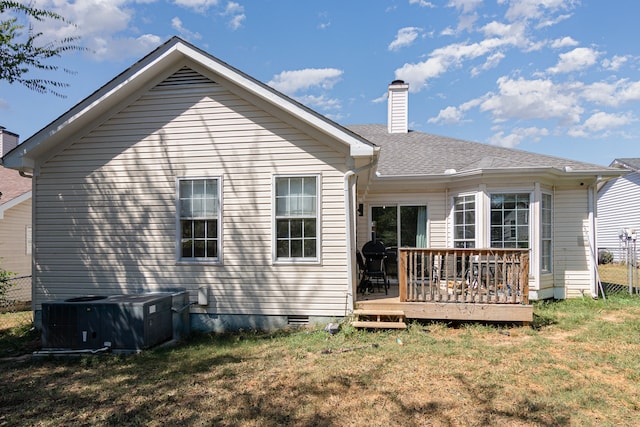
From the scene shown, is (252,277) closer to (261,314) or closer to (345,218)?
(261,314)

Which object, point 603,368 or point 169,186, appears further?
point 169,186

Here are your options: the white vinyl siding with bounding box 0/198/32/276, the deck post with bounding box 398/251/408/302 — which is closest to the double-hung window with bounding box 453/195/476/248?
the deck post with bounding box 398/251/408/302

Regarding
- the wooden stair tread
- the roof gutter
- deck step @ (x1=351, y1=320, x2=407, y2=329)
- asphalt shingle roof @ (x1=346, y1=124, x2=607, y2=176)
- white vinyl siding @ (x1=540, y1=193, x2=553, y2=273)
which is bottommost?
deck step @ (x1=351, y1=320, x2=407, y2=329)

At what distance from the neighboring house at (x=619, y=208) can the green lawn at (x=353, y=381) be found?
17235mm

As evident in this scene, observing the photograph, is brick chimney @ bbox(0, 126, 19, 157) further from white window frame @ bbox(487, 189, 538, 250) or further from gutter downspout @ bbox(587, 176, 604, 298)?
gutter downspout @ bbox(587, 176, 604, 298)

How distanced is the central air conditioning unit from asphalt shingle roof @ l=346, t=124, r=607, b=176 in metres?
6.25

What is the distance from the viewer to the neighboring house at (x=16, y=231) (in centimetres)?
1175

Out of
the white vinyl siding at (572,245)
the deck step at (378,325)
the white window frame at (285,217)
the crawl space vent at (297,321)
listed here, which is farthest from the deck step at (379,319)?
the white vinyl siding at (572,245)

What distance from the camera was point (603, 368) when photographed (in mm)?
4598

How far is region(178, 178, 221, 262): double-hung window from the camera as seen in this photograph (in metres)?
6.86

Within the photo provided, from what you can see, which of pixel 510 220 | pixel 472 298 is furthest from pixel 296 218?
pixel 510 220

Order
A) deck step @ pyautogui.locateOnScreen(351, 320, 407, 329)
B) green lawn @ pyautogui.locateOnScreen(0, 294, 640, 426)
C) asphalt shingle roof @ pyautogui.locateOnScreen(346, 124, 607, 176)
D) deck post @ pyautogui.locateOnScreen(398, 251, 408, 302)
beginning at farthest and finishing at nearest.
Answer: asphalt shingle roof @ pyautogui.locateOnScreen(346, 124, 607, 176), deck post @ pyautogui.locateOnScreen(398, 251, 408, 302), deck step @ pyautogui.locateOnScreen(351, 320, 407, 329), green lawn @ pyautogui.locateOnScreen(0, 294, 640, 426)

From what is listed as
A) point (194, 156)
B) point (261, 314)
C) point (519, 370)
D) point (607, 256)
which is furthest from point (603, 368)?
point (607, 256)

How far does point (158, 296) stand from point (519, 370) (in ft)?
17.9
